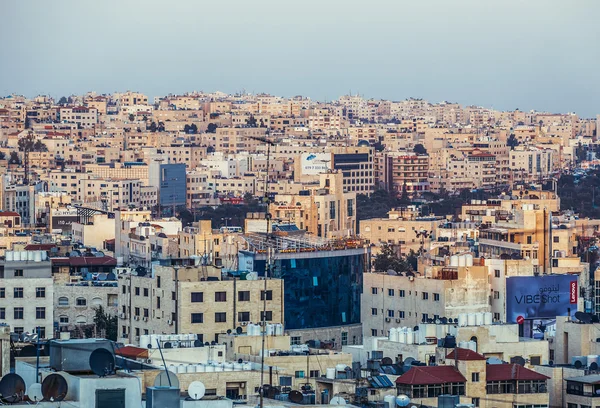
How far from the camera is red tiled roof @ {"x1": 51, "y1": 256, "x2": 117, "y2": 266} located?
46.7 m

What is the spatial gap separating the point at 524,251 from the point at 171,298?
15221mm

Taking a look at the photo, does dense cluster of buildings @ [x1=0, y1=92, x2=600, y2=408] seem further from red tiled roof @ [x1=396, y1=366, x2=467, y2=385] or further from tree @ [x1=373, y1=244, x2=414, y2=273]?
tree @ [x1=373, y1=244, x2=414, y2=273]

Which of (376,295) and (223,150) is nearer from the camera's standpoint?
(376,295)

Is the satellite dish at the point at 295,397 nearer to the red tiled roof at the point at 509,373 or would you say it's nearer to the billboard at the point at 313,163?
the red tiled roof at the point at 509,373

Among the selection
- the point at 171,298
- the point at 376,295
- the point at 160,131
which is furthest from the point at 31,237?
the point at 160,131

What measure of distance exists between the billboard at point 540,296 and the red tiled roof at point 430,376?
494 inches

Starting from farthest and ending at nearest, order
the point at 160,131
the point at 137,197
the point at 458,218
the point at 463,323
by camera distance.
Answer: the point at 160,131, the point at 137,197, the point at 458,218, the point at 463,323

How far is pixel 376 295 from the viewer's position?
132 ft

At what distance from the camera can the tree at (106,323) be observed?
39344 mm

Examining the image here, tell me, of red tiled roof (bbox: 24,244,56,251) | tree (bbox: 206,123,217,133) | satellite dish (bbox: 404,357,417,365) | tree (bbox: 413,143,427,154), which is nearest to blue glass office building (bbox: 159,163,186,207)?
tree (bbox: 413,143,427,154)

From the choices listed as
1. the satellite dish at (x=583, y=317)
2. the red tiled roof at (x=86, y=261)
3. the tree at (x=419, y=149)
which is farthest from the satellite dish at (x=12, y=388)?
the tree at (x=419, y=149)

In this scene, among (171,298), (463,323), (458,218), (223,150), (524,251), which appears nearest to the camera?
(463,323)

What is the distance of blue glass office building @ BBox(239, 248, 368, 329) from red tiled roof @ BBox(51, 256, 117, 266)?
453 cm

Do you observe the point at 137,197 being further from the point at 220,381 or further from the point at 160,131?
the point at 220,381
